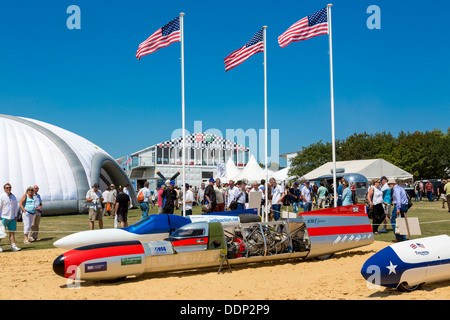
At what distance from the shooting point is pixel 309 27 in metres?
15.9

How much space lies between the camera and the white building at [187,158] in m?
53.4

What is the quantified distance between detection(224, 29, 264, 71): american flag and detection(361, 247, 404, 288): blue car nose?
1266 centimetres

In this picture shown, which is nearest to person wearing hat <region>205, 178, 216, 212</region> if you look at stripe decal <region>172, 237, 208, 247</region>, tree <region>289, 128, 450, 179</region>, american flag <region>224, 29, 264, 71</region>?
american flag <region>224, 29, 264, 71</region>

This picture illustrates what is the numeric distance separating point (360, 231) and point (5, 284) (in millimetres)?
8571

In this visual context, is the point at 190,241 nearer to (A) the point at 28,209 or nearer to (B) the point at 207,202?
(B) the point at 207,202

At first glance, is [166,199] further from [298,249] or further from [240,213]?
[298,249]

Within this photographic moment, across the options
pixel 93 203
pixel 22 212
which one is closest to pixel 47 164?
pixel 93 203

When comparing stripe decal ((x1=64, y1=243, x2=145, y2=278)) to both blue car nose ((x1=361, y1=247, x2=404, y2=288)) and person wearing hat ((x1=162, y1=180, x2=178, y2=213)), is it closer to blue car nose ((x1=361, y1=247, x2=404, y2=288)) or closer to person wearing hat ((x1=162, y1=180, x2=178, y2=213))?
blue car nose ((x1=361, y1=247, x2=404, y2=288))

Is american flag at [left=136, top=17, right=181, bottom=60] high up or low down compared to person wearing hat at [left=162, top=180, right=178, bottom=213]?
up

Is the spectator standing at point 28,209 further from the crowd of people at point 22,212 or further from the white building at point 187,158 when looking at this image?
the white building at point 187,158

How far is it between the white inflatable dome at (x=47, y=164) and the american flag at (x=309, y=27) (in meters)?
16.6

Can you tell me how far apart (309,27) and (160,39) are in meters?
5.80

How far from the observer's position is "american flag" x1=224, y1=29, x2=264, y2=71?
18.2 meters

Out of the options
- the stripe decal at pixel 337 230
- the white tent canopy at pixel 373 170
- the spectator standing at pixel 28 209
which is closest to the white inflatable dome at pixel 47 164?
the spectator standing at pixel 28 209
